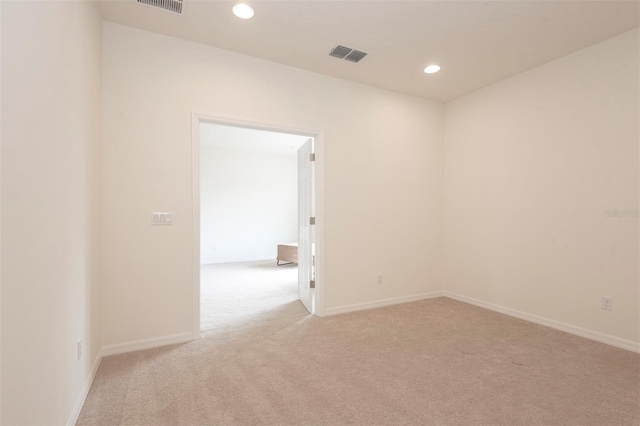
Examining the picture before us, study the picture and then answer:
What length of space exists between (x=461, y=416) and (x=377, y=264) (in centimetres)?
208

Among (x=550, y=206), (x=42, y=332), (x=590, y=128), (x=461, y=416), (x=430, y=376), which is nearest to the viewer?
(x=42, y=332)

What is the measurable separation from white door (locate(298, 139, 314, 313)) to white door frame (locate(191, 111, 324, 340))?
137mm

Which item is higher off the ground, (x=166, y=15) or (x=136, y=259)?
(x=166, y=15)

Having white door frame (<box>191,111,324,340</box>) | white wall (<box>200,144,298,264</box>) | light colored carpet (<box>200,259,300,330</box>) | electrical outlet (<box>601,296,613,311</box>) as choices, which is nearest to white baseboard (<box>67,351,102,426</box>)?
white door frame (<box>191,111,324,340</box>)

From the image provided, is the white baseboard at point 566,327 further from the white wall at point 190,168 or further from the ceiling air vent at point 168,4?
the ceiling air vent at point 168,4

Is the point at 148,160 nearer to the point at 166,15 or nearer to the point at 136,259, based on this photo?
the point at 136,259

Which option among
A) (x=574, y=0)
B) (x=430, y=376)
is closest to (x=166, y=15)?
Answer: (x=574, y=0)

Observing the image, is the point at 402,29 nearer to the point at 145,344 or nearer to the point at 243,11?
the point at 243,11

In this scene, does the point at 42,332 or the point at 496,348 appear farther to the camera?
the point at 496,348

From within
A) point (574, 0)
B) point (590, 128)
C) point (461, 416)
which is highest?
point (574, 0)

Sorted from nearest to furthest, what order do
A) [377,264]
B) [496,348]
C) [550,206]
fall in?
1. [496,348]
2. [550,206]
3. [377,264]

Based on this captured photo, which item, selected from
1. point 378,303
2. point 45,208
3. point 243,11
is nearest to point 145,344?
point 45,208

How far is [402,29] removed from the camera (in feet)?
8.46

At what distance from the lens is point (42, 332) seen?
49.8 inches
